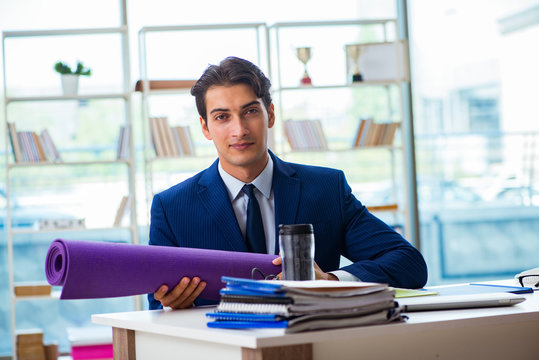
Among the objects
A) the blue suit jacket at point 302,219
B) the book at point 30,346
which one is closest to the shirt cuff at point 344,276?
the blue suit jacket at point 302,219

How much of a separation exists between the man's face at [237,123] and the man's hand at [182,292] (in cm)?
57

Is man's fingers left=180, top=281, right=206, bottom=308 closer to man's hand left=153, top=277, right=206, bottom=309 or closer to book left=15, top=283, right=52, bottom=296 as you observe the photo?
man's hand left=153, top=277, right=206, bottom=309

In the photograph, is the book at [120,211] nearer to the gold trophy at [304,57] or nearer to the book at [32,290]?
the book at [32,290]

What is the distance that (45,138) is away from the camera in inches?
183

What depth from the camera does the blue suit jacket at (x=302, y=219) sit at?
6.93ft

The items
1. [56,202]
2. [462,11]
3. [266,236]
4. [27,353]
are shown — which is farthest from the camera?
[462,11]

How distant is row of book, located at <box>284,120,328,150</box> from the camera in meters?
4.80

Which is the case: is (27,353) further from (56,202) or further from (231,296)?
(231,296)

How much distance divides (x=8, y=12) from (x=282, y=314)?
423 centimetres

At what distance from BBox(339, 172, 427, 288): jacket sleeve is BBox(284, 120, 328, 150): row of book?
2456mm

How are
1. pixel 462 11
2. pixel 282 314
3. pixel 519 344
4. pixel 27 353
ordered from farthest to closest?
pixel 462 11
pixel 27 353
pixel 519 344
pixel 282 314

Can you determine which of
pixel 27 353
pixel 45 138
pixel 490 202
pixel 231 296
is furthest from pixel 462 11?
pixel 231 296

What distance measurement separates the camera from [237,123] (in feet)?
7.14

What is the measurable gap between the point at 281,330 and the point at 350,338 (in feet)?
0.51
